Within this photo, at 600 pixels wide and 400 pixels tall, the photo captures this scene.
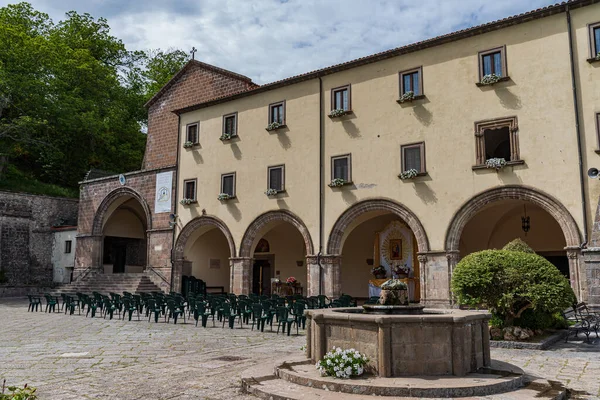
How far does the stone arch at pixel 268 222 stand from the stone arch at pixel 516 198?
18.6ft

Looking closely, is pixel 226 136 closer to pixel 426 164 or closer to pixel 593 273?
pixel 426 164

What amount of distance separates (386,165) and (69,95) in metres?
25.1

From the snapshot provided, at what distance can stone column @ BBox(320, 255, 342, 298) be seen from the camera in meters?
19.5

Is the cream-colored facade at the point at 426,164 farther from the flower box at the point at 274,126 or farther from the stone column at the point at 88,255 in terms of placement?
the stone column at the point at 88,255

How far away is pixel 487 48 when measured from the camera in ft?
55.5

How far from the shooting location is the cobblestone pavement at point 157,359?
7.03m

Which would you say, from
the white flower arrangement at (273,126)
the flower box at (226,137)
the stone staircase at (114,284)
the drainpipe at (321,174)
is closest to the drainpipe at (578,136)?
the drainpipe at (321,174)

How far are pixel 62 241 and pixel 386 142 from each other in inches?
873

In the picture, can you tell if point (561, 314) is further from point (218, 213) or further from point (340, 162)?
point (218, 213)

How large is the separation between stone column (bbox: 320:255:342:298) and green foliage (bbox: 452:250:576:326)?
8571mm

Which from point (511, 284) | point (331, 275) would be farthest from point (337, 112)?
point (511, 284)

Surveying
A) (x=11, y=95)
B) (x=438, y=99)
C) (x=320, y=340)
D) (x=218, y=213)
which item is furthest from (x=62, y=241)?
(x=320, y=340)

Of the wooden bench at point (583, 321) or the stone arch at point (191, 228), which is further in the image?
the stone arch at point (191, 228)

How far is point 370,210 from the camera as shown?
744 inches
